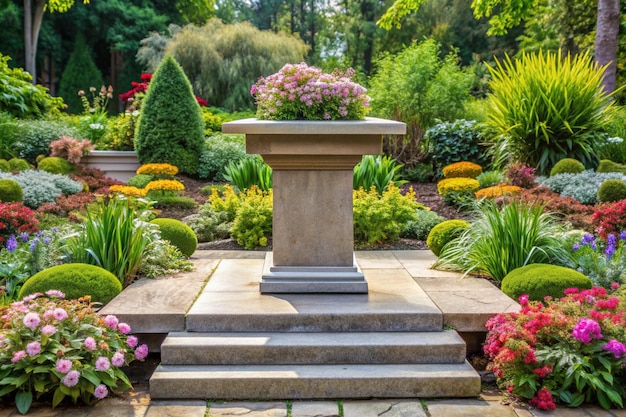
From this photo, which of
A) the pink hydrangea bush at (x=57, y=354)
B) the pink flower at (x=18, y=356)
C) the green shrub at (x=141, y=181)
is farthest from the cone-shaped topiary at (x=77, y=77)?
the pink flower at (x=18, y=356)

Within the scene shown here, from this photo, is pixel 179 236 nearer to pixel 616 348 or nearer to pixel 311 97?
pixel 311 97

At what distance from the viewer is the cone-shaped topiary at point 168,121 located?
1126 centimetres

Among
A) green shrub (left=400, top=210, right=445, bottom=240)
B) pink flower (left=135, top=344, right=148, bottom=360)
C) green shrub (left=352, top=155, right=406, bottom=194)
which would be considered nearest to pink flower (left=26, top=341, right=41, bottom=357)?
pink flower (left=135, top=344, right=148, bottom=360)

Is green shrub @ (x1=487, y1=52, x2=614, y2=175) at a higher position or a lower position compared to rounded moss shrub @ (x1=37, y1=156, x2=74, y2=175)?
higher

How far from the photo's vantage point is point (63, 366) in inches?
136

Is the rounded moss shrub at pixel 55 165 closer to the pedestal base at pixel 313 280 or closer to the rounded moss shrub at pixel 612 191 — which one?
the pedestal base at pixel 313 280

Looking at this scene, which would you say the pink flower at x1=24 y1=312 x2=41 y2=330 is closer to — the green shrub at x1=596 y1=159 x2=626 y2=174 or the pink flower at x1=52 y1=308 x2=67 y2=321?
the pink flower at x1=52 y1=308 x2=67 y2=321

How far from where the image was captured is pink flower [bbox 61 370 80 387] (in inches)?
136

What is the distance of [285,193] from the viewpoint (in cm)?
482

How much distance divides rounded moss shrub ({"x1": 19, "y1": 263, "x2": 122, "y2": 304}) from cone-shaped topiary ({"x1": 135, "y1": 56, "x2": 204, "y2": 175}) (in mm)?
6908

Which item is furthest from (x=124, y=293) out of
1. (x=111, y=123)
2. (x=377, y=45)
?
(x=377, y=45)

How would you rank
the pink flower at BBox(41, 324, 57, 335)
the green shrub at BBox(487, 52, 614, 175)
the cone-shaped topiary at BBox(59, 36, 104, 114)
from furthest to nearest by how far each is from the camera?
the cone-shaped topiary at BBox(59, 36, 104, 114)
the green shrub at BBox(487, 52, 614, 175)
the pink flower at BBox(41, 324, 57, 335)

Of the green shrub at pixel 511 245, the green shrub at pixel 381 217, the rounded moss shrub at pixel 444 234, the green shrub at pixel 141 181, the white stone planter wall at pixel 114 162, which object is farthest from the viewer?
the white stone planter wall at pixel 114 162

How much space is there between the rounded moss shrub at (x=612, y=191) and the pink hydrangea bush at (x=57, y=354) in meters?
6.07
